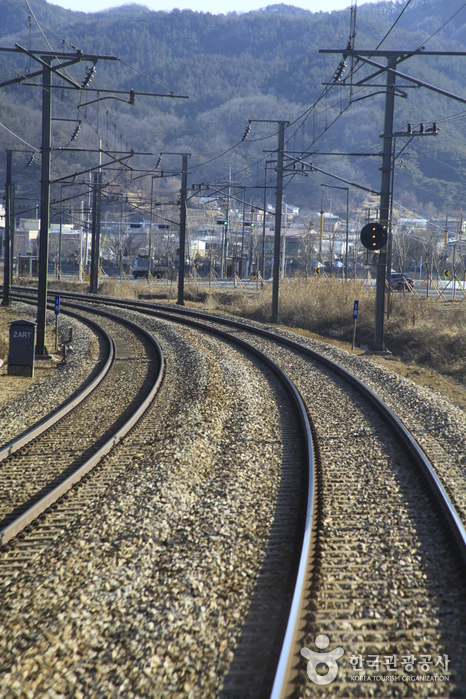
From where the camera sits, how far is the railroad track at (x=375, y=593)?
4148 mm

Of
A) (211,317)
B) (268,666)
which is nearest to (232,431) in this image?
(268,666)

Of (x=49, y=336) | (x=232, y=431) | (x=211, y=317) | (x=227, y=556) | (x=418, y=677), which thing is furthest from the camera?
(x=211, y=317)

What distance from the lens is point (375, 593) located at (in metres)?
5.19

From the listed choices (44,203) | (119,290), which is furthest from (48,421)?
(119,290)

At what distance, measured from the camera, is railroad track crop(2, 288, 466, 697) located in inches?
163

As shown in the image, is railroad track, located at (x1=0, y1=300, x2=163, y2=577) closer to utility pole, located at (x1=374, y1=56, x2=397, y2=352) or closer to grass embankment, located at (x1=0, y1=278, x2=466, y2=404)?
grass embankment, located at (x1=0, y1=278, x2=466, y2=404)

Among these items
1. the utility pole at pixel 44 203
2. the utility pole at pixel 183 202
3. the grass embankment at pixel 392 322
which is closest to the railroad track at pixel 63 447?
the utility pole at pixel 44 203

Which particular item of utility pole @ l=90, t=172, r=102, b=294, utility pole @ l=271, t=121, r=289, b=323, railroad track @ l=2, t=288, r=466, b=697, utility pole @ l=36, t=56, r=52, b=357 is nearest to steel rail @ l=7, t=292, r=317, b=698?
railroad track @ l=2, t=288, r=466, b=697

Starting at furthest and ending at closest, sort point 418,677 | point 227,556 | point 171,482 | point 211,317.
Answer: point 211,317, point 171,482, point 227,556, point 418,677

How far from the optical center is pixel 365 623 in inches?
187

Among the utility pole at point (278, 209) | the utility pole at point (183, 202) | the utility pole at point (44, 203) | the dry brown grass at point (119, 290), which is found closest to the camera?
the utility pole at point (44, 203)

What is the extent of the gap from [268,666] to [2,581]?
2426mm

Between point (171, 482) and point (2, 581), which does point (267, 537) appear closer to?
point (171, 482)

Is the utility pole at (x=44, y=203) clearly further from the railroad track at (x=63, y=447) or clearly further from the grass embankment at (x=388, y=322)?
the railroad track at (x=63, y=447)
